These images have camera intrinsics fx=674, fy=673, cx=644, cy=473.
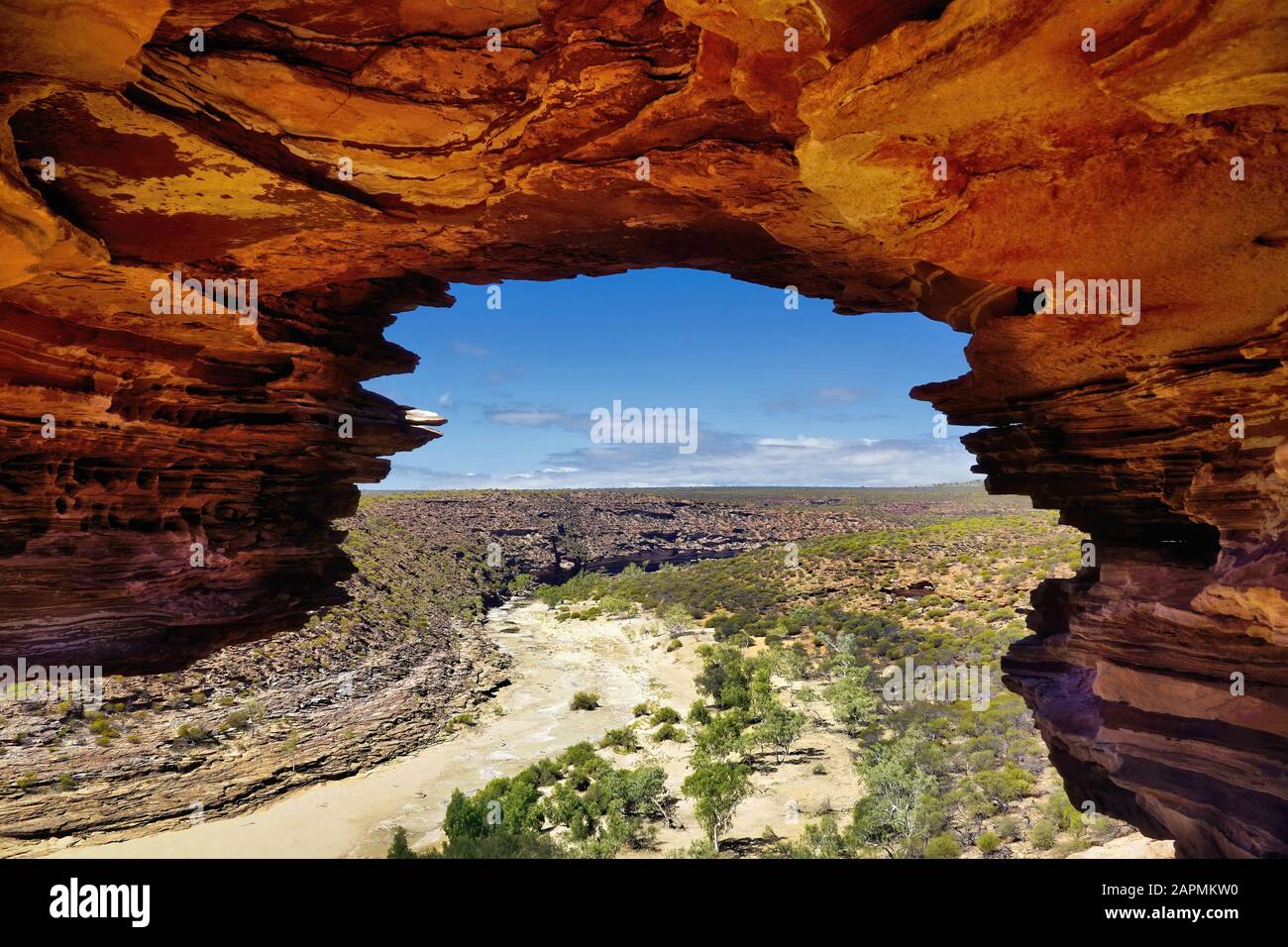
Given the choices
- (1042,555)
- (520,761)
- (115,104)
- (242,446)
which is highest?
(115,104)

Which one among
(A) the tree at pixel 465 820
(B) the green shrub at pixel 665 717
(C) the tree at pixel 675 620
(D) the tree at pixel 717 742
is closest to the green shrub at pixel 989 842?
(D) the tree at pixel 717 742

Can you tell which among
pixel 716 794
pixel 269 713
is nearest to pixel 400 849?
pixel 716 794

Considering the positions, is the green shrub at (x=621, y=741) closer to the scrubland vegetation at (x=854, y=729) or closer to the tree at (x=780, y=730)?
the scrubland vegetation at (x=854, y=729)

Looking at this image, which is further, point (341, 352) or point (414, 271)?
point (341, 352)

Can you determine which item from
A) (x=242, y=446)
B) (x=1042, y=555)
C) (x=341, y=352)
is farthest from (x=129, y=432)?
(x=1042, y=555)

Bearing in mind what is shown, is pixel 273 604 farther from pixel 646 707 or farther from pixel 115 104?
Answer: pixel 646 707

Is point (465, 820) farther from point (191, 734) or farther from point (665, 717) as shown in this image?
point (665, 717)
